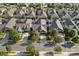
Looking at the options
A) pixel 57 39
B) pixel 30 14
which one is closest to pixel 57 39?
pixel 57 39

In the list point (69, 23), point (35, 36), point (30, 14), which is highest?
point (30, 14)

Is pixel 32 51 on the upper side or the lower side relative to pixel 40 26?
lower

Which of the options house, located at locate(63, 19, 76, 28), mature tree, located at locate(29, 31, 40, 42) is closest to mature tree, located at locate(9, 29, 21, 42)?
mature tree, located at locate(29, 31, 40, 42)

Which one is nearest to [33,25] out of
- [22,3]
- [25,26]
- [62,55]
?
[25,26]

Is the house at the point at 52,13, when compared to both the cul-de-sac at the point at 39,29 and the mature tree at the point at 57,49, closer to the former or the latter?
the cul-de-sac at the point at 39,29

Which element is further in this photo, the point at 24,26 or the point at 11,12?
the point at 11,12

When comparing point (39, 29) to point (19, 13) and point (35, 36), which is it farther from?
point (19, 13)

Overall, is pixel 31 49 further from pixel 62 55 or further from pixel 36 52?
pixel 62 55

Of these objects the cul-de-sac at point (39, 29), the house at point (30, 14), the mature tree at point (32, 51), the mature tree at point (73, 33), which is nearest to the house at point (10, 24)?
the cul-de-sac at point (39, 29)

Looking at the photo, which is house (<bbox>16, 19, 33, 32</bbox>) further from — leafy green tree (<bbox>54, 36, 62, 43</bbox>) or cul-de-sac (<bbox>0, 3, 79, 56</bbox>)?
leafy green tree (<bbox>54, 36, 62, 43</bbox>)
